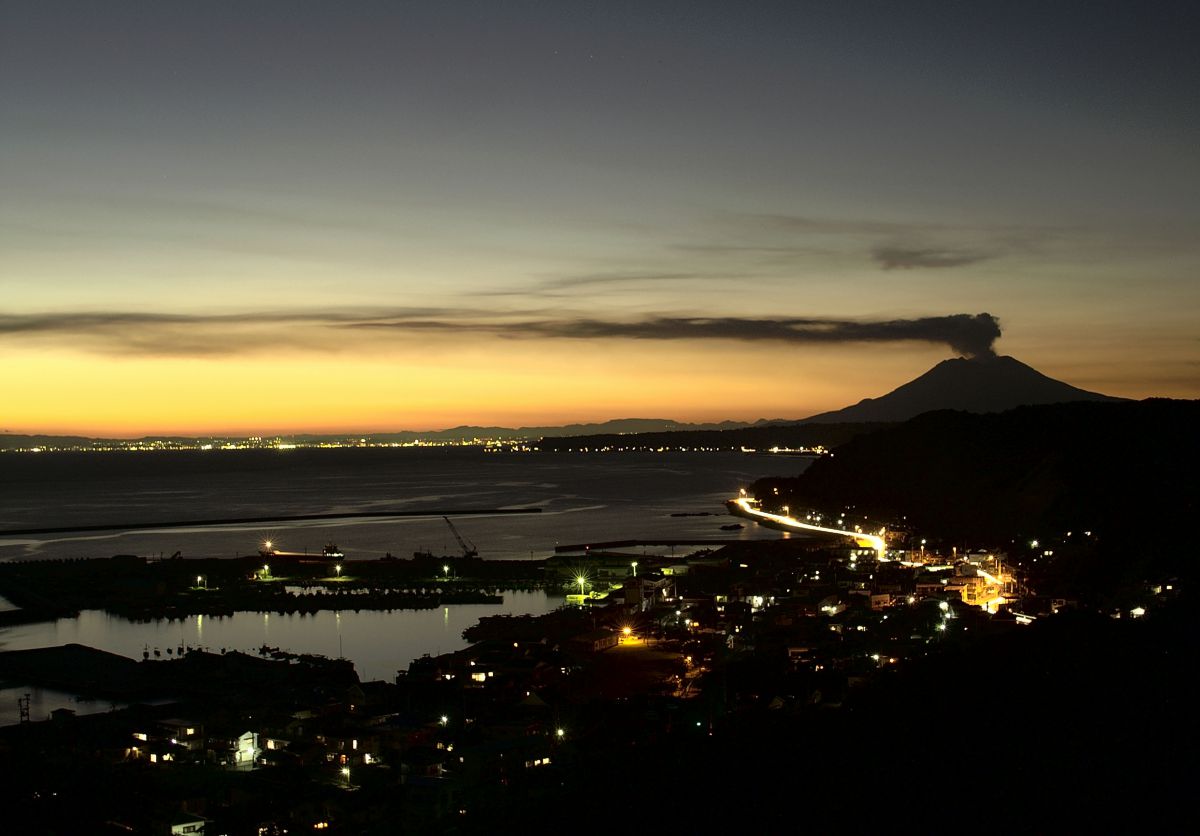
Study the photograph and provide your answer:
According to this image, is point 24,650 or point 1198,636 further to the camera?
point 24,650

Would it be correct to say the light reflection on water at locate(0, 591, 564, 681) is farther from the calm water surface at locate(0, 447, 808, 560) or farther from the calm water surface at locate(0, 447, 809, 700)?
the calm water surface at locate(0, 447, 808, 560)

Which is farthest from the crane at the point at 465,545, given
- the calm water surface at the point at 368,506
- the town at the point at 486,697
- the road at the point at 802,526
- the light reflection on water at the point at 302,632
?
the road at the point at 802,526

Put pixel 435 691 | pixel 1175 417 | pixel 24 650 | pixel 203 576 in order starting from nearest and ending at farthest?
pixel 435 691 → pixel 24 650 → pixel 203 576 → pixel 1175 417

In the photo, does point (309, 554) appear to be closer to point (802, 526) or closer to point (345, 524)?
point (345, 524)

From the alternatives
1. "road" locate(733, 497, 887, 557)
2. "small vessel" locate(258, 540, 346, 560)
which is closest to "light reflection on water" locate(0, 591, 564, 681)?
"small vessel" locate(258, 540, 346, 560)

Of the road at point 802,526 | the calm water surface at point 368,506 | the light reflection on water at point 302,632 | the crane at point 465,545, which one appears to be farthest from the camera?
the calm water surface at point 368,506

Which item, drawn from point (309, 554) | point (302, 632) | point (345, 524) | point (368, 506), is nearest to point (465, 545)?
point (309, 554)

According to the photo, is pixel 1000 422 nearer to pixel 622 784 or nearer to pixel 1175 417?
pixel 1175 417

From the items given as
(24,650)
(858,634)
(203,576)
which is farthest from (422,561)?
(858,634)

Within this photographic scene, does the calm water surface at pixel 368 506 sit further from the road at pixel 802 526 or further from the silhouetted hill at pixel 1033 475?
the silhouetted hill at pixel 1033 475
